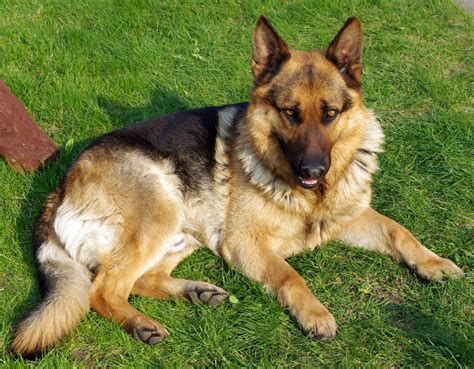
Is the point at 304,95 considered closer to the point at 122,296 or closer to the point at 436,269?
the point at 436,269

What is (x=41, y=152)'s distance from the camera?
4.63m

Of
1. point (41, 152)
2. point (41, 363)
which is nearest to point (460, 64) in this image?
point (41, 152)

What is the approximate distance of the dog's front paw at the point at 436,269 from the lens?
339 cm

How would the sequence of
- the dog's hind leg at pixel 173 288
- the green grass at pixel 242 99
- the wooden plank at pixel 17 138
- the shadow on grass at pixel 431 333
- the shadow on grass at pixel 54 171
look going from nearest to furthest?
1. the shadow on grass at pixel 431 333
2. the green grass at pixel 242 99
3. the dog's hind leg at pixel 173 288
4. the shadow on grass at pixel 54 171
5. the wooden plank at pixel 17 138

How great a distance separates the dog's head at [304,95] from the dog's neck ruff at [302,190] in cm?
11

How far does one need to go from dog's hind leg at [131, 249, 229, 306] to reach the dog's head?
3.06 ft

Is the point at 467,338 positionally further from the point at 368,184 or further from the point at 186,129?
the point at 186,129

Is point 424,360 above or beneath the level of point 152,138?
beneath

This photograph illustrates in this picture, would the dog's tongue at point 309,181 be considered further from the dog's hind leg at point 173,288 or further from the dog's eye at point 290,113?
the dog's hind leg at point 173,288

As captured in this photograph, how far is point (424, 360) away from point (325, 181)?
4.30 feet

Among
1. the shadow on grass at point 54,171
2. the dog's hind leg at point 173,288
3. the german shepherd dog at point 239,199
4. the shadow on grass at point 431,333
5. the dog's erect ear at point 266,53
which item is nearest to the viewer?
the shadow on grass at point 431,333

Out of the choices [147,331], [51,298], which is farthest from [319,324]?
[51,298]

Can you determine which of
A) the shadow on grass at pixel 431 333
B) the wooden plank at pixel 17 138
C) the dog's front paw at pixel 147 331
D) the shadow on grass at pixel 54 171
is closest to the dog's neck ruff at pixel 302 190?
the shadow on grass at pixel 431 333

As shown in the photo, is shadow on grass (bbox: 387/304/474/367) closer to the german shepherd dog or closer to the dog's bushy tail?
the german shepherd dog
